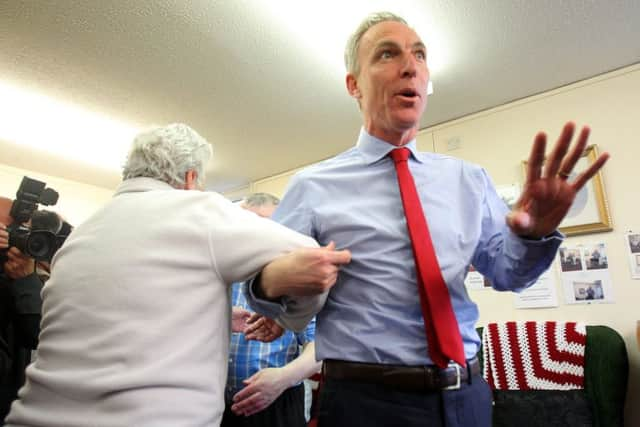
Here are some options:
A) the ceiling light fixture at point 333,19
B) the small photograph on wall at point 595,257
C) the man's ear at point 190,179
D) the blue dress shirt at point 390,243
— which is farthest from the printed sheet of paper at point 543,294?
the man's ear at point 190,179

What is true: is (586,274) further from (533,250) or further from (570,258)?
(533,250)

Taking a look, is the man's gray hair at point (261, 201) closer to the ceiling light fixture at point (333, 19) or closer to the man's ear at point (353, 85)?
the ceiling light fixture at point (333, 19)

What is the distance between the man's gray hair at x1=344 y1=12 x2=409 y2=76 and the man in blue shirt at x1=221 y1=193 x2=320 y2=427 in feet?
2.96

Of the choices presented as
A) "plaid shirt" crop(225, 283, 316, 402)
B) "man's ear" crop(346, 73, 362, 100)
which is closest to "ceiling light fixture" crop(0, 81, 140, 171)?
"plaid shirt" crop(225, 283, 316, 402)

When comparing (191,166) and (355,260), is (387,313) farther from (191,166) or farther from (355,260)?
(191,166)

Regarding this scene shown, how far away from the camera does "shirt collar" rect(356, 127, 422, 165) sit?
96 cm

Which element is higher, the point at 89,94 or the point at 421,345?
the point at 89,94

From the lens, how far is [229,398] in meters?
1.52

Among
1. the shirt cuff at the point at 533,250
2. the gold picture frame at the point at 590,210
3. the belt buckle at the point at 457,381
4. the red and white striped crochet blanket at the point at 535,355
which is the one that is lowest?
the red and white striped crochet blanket at the point at 535,355

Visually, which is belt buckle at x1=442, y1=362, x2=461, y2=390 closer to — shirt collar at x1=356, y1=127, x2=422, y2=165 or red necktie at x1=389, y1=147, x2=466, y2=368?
red necktie at x1=389, y1=147, x2=466, y2=368

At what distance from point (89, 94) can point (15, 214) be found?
54.8 inches

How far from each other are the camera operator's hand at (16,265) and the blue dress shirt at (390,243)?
3.77ft

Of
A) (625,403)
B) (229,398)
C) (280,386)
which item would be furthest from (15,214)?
(625,403)

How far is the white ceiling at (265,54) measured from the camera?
6.34 ft
